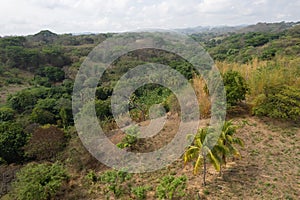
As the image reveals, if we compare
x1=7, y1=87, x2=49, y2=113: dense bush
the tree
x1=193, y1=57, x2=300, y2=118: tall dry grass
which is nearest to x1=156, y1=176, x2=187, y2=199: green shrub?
the tree

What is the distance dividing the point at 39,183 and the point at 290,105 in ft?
54.8

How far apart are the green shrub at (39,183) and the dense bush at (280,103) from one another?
46.2 ft

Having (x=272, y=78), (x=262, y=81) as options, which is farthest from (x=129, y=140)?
(x=272, y=78)

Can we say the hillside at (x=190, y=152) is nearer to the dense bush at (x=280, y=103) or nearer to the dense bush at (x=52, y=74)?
the dense bush at (x=280, y=103)

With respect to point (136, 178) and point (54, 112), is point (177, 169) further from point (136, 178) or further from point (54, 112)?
point (54, 112)

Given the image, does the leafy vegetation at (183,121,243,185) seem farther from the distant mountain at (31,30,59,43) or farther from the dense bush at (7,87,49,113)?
A: the distant mountain at (31,30,59,43)

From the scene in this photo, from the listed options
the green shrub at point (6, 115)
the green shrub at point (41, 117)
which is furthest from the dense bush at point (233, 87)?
the green shrub at point (6, 115)

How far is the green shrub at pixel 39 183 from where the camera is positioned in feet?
41.7

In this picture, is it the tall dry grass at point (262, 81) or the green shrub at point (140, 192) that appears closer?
the green shrub at point (140, 192)

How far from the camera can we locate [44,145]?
17625 mm

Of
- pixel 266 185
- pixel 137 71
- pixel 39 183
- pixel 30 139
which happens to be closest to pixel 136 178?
pixel 39 183

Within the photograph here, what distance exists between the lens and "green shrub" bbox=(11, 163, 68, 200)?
41.7 ft

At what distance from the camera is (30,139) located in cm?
1847

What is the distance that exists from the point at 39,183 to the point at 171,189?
22.2 ft
